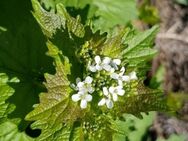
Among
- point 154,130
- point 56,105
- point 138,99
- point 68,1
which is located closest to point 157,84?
point 154,130

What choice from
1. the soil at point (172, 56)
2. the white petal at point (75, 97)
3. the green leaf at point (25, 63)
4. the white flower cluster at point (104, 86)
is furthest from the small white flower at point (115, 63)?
the soil at point (172, 56)

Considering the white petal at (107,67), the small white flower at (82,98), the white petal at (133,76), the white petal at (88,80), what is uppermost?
the white petal at (107,67)

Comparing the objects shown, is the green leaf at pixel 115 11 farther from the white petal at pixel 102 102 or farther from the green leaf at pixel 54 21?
the white petal at pixel 102 102

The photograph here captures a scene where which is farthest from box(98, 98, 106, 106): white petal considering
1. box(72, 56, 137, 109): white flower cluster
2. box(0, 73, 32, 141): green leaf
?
box(0, 73, 32, 141): green leaf

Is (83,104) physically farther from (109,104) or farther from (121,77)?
(121,77)

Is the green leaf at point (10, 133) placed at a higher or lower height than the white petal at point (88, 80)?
lower

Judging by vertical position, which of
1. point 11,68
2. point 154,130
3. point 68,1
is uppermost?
point 68,1

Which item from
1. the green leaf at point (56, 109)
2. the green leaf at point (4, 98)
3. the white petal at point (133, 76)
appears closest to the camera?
the green leaf at point (56, 109)

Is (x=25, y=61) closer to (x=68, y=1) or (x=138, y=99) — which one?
(x=68, y=1)
